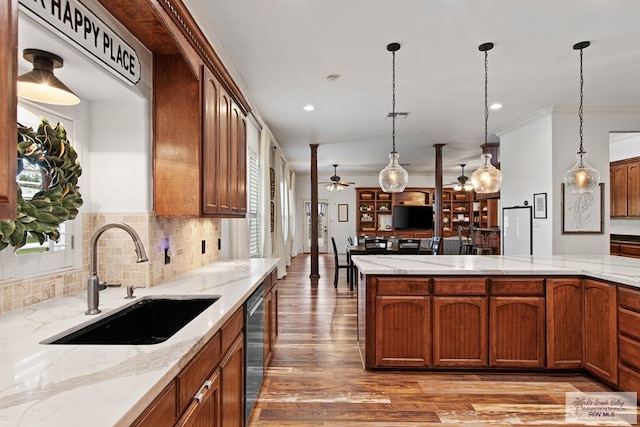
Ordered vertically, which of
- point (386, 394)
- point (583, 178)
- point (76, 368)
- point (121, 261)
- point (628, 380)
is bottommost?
point (386, 394)

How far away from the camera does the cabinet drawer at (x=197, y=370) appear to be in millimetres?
1135

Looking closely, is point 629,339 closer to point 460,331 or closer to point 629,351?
point 629,351

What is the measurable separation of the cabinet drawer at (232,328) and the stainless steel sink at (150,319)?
162 millimetres

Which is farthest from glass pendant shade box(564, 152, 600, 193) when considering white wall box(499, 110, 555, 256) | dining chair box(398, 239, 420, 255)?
dining chair box(398, 239, 420, 255)

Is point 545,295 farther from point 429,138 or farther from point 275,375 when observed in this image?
point 429,138

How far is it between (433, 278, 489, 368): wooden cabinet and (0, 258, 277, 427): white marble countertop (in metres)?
1.80

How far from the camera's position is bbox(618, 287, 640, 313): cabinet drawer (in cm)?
234

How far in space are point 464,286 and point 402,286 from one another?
50 centimetres

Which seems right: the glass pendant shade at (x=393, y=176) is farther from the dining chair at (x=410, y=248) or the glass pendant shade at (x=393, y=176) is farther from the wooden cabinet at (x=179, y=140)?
the dining chair at (x=410, y=248)

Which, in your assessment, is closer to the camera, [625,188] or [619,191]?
[625,188]

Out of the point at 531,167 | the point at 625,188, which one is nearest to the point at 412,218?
the point at 625,188

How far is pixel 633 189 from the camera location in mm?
6227

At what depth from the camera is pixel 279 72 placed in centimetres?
366

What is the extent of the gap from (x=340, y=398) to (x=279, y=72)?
123 inches
